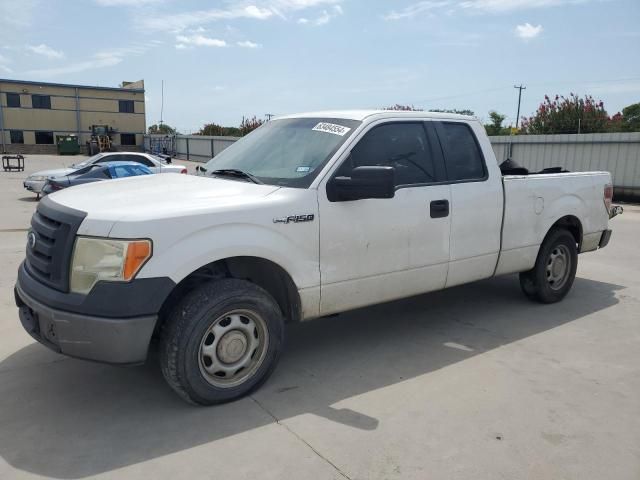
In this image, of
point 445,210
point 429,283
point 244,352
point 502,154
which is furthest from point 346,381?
point 502,154

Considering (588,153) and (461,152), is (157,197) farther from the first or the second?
(588,153)

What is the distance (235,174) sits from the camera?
4113 millimetres

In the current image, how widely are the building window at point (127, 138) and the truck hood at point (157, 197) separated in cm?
5236

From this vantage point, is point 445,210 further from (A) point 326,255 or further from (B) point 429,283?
(A) point 326,255

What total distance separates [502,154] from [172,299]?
18.6 metres

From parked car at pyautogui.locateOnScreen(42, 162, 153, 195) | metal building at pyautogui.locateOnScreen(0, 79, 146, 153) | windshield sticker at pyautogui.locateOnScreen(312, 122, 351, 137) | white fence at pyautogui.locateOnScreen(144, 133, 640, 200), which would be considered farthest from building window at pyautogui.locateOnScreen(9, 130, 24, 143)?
windshield sticker at pyautogui.locateOnScreen(312, 122, 351, 137)

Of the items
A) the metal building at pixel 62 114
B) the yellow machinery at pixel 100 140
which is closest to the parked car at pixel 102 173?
the yellow machinery at pixel 100 140

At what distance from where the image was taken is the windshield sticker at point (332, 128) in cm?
408

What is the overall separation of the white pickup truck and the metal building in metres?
50.8

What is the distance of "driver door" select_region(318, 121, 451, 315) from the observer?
3.86 metres

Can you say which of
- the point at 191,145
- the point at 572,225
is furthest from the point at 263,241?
the point at 191,145

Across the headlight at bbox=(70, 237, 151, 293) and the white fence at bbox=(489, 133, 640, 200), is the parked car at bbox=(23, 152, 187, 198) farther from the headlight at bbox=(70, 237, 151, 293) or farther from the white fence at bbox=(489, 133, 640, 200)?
the white fence at bbox=(489, 133, 640, 200)

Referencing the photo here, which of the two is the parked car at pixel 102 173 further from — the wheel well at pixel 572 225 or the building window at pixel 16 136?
the building window at pixel 16 136

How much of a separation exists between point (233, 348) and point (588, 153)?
16985 mm
